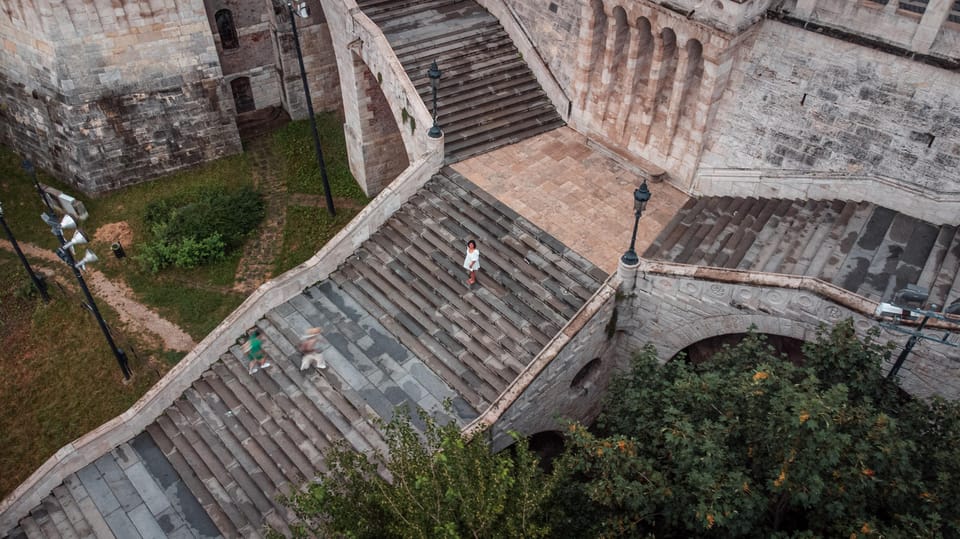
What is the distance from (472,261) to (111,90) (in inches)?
542

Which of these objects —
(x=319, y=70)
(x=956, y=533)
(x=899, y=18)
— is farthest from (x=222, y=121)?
(x=956, y=533)

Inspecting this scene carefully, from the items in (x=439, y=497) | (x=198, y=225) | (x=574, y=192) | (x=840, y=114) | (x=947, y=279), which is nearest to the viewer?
(x=439, y=497)

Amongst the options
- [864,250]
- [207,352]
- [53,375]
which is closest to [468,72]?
[207,352]

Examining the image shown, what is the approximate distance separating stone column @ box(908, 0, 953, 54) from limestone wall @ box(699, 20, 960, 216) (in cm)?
38

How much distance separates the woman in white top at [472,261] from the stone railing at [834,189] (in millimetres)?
6093

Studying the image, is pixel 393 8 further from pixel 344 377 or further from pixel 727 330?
pixel 727 330

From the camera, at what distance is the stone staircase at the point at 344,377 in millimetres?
15836

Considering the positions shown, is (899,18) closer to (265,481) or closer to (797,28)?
(797,28)

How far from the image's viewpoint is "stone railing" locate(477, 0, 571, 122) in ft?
70.1

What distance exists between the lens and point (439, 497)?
10.6m

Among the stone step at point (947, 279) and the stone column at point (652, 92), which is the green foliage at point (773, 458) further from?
the stone column at point (652, 92)

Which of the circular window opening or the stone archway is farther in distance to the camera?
the circular window opening

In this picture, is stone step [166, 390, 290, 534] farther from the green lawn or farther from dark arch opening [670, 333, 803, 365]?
dark arch opening [670, 333, 803, 365]

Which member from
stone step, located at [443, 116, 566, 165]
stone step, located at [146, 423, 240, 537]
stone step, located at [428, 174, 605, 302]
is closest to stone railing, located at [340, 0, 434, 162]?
stone step, located at [443, 116, 566, 165]
